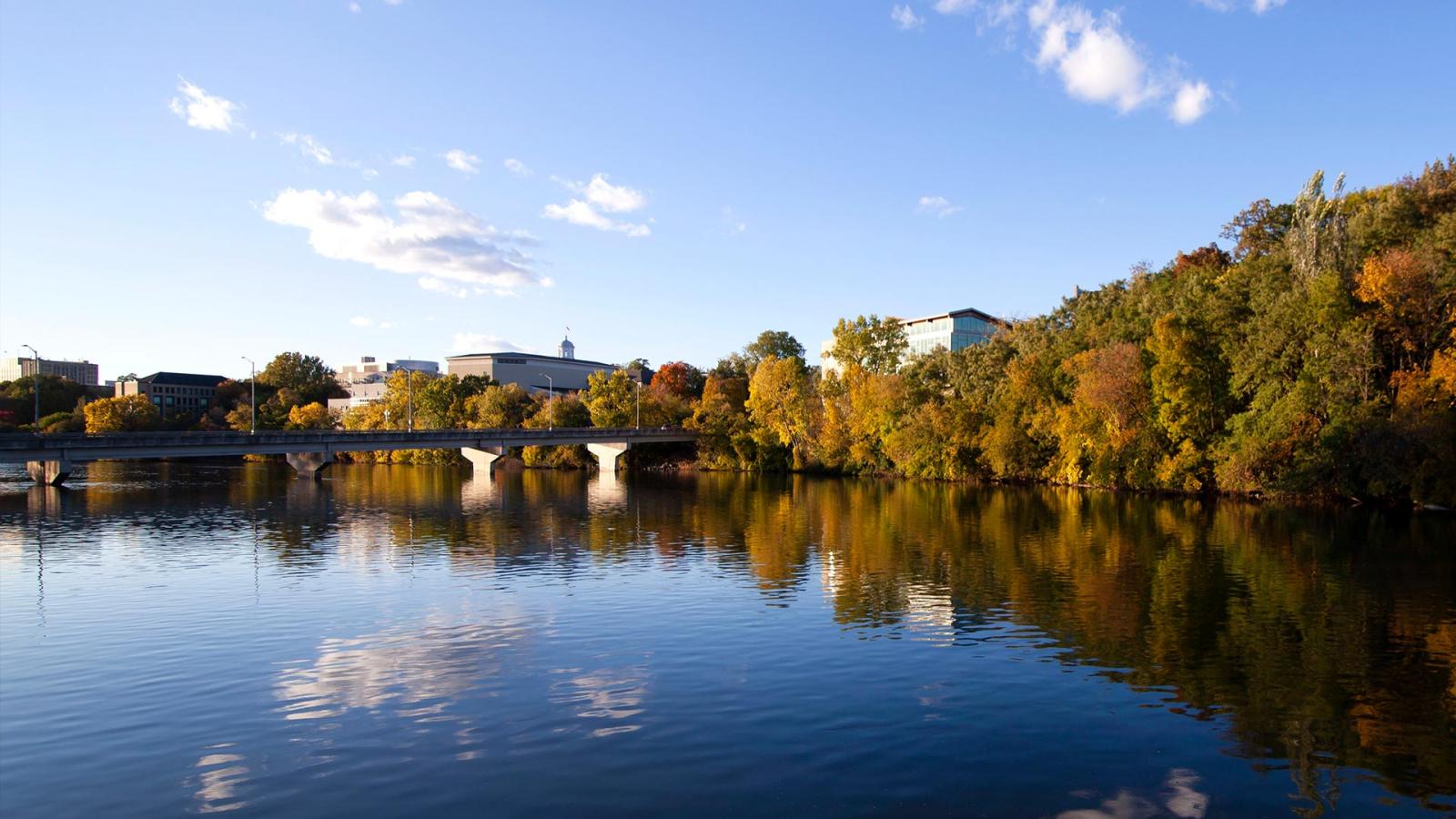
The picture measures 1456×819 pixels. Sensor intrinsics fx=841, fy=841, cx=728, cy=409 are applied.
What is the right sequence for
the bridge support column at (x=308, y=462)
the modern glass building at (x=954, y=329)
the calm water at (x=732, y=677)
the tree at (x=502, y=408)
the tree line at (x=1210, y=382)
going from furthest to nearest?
the modern glass building at (x=954, y=329)
the tree at (x=502, y=408)
the bridge support column at (x=308, y=462)
the tree line at (x=1210, y=382)
the calm water at (x=732, y=677)

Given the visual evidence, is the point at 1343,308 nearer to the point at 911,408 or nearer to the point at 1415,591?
the point at 1415,591

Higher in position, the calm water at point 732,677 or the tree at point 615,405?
the tree at point 615,405

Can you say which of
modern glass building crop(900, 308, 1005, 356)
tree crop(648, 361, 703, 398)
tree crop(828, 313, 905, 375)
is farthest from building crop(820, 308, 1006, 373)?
tree crop(828, 313, 905, 375)

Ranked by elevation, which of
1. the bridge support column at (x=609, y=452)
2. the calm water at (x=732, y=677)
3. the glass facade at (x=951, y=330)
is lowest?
the calm water at (x=732, y=677)

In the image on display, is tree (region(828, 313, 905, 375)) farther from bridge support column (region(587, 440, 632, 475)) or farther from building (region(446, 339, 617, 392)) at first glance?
building (region(446, 339, 617, 392))

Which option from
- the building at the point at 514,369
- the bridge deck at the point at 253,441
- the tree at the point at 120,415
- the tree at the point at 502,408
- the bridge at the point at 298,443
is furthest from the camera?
the building at the point at 514,369

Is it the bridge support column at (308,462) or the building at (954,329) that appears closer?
the bridge support column at (308,462)

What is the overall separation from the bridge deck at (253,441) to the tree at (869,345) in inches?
1229

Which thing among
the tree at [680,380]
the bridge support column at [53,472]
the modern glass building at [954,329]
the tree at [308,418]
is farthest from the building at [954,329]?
the bridge support column at [53,472]

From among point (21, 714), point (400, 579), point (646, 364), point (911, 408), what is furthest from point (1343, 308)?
point (646, 364)

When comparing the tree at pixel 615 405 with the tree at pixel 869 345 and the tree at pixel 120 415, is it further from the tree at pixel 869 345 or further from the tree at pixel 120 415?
the tree at pixel 120 415

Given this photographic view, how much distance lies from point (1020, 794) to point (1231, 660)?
10.2 metres

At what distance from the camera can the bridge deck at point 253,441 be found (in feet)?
221

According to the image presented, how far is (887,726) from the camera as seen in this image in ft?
51.8
